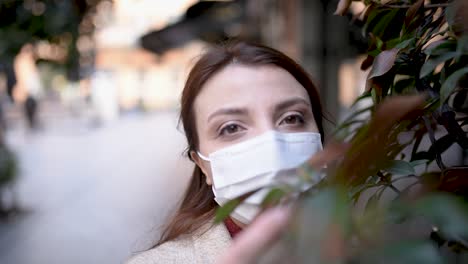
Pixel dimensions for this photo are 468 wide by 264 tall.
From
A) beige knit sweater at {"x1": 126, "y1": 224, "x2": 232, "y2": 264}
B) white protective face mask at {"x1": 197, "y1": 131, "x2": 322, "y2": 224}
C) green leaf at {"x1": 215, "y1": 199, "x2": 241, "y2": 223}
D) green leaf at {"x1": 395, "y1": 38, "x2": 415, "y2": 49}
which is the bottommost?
beige knit sweater at {"x1": 126, "y1": 224, "x2": 232, "y2": 264}

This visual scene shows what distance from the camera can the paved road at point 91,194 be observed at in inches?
217

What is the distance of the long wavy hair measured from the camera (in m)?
1.30

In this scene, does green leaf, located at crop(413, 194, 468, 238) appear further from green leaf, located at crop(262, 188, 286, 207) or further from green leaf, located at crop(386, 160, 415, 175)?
green leaf, located at crop(386, 160, 415, 175)

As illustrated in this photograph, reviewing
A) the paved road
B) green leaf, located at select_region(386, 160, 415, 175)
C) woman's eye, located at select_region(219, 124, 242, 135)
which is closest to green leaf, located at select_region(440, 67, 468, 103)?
green leaf, located at select_region(386, 160, 415, 175)

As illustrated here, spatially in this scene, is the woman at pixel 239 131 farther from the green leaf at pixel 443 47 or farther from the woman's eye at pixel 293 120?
the green leaf at pixel 443 47

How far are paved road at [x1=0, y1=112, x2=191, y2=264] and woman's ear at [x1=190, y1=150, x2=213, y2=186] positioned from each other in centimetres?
28

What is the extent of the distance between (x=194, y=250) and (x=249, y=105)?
35cm

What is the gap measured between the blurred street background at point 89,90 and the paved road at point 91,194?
0.02 meters

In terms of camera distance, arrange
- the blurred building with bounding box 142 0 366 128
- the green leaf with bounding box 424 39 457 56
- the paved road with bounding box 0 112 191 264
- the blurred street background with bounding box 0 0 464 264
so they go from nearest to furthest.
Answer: the green leaf with bounding box 424 39 457 56 < the blurred street background with bounding box 0 0 464 264 < the blurred building with bounding box 142 0 366 128 < the paved road with bounding box 0 112 191 264

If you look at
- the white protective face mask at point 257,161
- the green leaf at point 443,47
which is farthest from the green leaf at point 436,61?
the white protective face mask at point 257,161

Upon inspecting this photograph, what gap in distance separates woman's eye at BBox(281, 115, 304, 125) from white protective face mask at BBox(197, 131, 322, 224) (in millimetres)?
34

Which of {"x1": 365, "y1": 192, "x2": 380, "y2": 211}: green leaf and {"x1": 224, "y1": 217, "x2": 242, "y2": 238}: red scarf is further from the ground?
{"x1": 365, "y1": 192, "x2": 380, "y2": 211}: green leaf

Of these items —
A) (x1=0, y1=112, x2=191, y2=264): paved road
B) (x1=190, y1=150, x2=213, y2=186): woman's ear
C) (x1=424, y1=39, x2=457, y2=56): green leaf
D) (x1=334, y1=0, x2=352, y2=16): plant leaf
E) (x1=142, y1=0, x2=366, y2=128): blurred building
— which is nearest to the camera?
(x1=424, y1=39, x2=457, y2=56): green leaf

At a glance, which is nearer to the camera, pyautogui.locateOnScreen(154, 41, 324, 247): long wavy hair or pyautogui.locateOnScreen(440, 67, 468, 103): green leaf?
pyautogui.locateOnScreen(440, 67, 468, 103): green leaf
